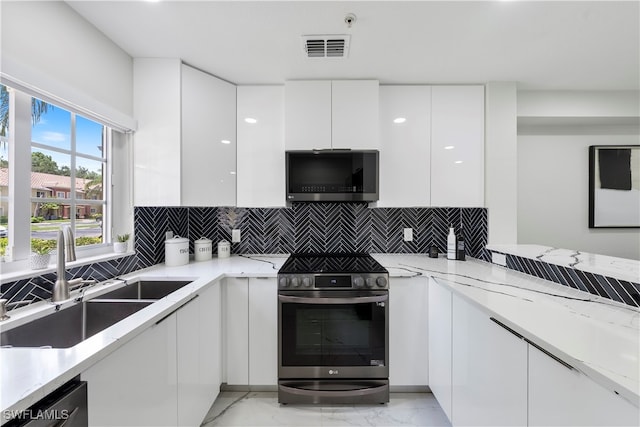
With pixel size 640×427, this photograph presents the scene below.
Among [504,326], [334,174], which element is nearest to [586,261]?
[504,326]

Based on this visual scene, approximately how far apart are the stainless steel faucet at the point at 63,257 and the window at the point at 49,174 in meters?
0.22

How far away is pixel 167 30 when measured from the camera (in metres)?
1.57

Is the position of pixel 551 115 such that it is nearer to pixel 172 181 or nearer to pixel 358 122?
pixel 358 122

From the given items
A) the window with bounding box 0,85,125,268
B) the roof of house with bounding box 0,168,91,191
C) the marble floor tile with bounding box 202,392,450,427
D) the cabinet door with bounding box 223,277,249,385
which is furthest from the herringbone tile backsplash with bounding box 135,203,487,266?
the marble floor tile with bounding box 202,392,450,427

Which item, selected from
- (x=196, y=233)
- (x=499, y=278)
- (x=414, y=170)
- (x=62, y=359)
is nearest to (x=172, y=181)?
(x=196, y=233)

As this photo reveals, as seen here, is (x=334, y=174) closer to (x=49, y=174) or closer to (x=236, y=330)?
(x=236, y=330)

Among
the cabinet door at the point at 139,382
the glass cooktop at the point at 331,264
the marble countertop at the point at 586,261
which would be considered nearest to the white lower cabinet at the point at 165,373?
the cabinet door at the point at 139,382

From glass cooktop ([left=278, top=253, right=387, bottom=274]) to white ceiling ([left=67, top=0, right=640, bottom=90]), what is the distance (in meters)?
1.43

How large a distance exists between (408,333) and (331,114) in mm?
1694

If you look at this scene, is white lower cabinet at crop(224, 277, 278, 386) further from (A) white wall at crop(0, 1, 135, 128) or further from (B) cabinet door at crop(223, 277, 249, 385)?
(A) white wall at crop(0, 1, 135, 128)

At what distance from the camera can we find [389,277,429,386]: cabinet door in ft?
6.08

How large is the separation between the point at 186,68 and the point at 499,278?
249 centimetres

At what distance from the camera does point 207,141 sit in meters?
2.04

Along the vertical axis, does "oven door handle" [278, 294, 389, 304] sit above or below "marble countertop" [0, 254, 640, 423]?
below
